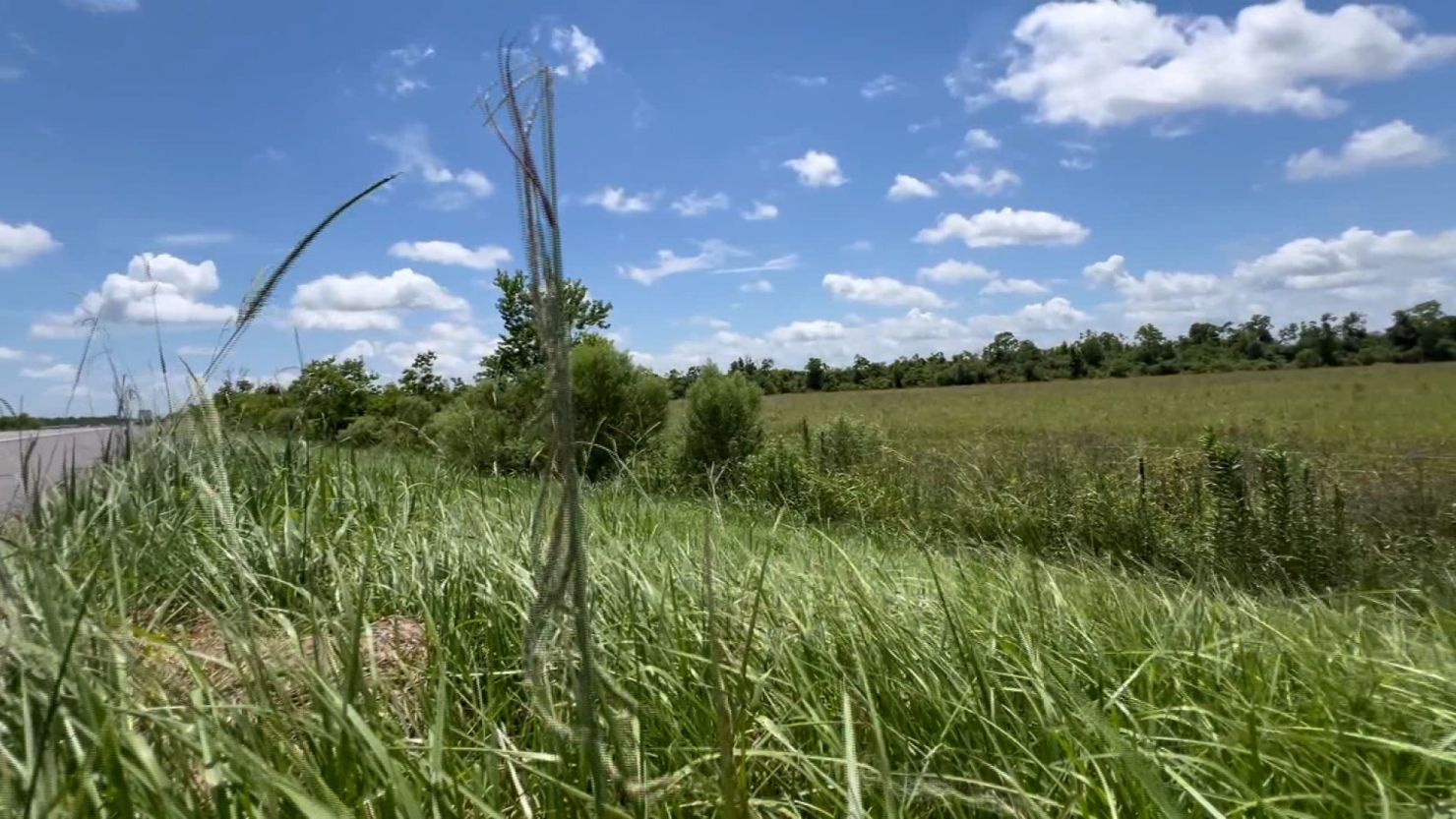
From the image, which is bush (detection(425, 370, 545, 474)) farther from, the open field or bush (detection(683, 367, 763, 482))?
the open field

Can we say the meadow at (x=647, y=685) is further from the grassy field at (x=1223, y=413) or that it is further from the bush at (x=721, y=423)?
the grassy field at (x=1223, y=413)

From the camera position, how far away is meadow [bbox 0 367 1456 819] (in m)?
1.27

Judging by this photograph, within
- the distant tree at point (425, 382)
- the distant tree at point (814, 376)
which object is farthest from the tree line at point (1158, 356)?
the distant tree at point (425, 382)

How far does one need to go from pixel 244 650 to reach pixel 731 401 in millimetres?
10039

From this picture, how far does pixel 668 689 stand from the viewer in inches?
72.6

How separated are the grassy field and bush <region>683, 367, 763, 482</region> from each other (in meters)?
1.25

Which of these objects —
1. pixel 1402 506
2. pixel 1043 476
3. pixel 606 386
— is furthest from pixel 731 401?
pixel 1402 506

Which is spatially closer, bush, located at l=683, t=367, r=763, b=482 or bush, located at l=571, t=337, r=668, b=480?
bush, located at l=683, t=367, r=763, b=482

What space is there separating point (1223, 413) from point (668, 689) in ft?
91.0

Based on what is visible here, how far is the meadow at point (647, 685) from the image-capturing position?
1.27 metres

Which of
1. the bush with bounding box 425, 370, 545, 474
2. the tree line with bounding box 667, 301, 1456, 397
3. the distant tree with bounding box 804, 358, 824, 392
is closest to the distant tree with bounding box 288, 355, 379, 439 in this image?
the bush with bounding box 425, 370, 545, 474

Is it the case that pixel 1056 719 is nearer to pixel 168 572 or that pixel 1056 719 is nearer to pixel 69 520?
pixel 168 572

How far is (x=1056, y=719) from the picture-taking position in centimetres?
165

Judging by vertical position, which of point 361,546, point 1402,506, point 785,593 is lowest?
point 1402,506
